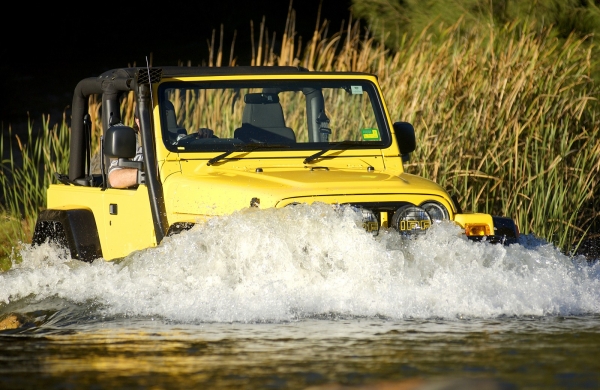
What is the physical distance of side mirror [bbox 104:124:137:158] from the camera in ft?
23.5

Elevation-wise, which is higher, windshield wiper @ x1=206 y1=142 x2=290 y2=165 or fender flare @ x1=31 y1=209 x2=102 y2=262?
windshield wiper @ x1=206 y1=142 x2=290 y2=165

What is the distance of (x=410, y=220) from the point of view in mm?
6727

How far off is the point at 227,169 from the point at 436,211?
4.05 ft

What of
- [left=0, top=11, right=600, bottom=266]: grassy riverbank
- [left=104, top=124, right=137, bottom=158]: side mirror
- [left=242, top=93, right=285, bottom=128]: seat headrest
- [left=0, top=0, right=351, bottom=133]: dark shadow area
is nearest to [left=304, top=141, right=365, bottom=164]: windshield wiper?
[left=242, top=93, right=285, bottom=128]: seat headrest

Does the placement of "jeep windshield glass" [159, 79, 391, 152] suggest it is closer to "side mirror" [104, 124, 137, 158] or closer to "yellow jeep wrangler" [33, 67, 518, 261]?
"yellow jeep wrangler" [33, 67, 518, 261]

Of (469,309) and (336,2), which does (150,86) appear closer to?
(469,309)

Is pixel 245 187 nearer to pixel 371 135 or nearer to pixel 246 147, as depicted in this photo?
pixel 246 147

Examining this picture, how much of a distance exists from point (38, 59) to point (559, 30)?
14.1 meters

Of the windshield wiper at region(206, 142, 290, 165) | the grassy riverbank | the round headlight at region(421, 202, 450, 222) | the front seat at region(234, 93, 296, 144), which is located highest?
the front seat at region(234, 93, 296, 144)

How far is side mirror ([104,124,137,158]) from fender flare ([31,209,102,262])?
777mm

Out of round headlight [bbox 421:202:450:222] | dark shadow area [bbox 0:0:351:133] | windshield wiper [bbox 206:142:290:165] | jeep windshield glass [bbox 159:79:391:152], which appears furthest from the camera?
dark shadow area [bbox 0:0:351:133]

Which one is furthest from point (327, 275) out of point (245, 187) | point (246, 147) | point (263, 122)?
point (263, 122)

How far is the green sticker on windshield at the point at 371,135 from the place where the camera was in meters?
7.93

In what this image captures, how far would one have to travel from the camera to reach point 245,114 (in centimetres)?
791
